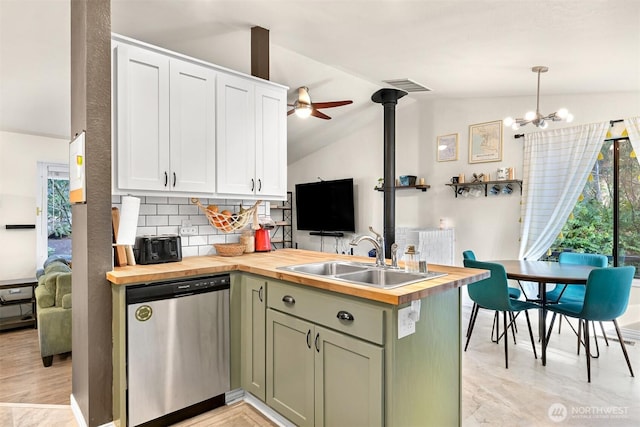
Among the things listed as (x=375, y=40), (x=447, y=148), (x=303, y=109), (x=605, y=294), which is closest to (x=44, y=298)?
(x=303, y=109)

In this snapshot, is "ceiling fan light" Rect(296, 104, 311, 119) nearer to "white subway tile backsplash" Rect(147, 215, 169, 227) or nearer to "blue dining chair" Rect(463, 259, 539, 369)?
"white subway tile backsplash" Rect(147, 215, 169, 227)

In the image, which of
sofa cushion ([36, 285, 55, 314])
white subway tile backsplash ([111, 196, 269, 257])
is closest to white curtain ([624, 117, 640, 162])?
white subway tile backsplash ([111, 196, 269, 257])

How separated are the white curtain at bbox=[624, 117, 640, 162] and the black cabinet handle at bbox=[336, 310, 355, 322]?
3.85m

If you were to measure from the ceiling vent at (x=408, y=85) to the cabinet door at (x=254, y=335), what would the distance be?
10.1 feet

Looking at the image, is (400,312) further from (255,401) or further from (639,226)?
(639,226)

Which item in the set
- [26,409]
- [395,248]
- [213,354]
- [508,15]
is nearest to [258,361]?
[213,354]

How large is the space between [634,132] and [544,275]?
6.96ft

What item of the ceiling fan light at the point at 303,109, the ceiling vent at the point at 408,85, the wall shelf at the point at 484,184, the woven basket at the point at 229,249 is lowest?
the woven basket at the point at 229,249

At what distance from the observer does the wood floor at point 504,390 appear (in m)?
2.29

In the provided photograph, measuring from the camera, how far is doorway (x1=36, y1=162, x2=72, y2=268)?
4.98m

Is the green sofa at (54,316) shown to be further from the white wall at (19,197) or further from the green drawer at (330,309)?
the green drawer at (330,309)

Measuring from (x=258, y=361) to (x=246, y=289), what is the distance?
0.45 meters

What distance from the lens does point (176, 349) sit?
217cm

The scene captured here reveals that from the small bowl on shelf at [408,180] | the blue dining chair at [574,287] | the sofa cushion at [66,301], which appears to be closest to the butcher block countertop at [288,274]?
the sofa cushion at [66,301]
